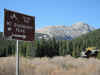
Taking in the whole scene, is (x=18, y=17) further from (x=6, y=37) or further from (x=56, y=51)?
(x=56, y=51)

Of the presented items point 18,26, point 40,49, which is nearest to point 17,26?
point 18,26

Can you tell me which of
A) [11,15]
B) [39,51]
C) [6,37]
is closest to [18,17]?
[11,15]

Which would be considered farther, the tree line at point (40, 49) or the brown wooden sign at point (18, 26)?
the tree line at point (40, 49)

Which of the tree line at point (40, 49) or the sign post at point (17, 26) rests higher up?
the sign post at point (17, 26)

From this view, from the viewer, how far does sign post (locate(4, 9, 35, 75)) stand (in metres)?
8.30

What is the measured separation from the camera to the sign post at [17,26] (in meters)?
8.30

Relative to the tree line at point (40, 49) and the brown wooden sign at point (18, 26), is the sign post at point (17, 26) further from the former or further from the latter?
the tree line at point (40, 49)

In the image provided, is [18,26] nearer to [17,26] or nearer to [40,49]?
[17,26]

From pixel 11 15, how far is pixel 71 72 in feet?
14.4

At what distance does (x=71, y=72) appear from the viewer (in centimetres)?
1076

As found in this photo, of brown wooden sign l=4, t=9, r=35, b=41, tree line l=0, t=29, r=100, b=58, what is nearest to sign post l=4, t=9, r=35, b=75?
brown wooden sign l=4, t=9, r=35, b=41

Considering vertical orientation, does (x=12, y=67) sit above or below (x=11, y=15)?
below

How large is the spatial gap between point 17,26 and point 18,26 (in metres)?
0.05

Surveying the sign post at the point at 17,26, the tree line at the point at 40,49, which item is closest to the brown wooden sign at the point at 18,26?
the sign post at the point at 17,26
